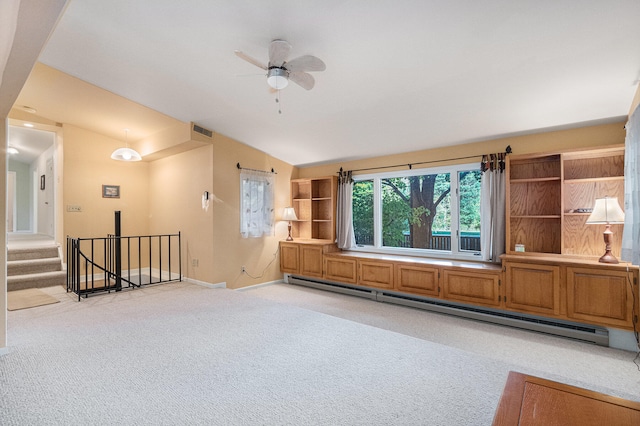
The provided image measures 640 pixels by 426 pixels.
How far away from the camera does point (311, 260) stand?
5.76 m

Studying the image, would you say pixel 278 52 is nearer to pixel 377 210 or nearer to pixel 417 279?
pixel 417 279

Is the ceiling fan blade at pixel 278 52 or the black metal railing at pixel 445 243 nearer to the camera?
the ceiling fan blade at pixel 278 52

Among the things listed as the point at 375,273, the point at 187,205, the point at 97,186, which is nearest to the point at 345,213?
the point at 375,273

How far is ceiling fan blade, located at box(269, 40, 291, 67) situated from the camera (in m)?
2.36

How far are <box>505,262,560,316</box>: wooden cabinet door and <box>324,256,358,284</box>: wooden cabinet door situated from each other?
2280 millimetres

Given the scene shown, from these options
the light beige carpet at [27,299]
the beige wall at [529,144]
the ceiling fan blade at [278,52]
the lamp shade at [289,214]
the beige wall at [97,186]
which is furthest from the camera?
the lamp shade at [289,214]

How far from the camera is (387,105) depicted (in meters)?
3.71

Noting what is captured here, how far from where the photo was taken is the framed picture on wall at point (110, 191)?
5.95 m

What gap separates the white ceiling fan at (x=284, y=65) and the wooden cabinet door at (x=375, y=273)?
10.2ft

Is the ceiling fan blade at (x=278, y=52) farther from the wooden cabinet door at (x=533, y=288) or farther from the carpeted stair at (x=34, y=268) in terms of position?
the carpeted stair at (x=34, y=268)

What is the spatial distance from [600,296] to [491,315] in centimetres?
113

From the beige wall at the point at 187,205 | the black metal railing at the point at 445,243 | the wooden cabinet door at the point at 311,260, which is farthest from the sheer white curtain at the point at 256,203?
the black metal railing at the point at 445,243

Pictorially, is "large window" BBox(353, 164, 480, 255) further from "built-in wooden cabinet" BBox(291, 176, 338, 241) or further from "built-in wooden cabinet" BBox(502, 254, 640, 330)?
"built-in wooden cabinet" BBox(502, 254, 640, 330)

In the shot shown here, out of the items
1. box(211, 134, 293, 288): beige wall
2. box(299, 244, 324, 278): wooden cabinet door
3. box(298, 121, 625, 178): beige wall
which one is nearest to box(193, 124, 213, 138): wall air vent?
box(211, 134, 293, 288): beige wall
